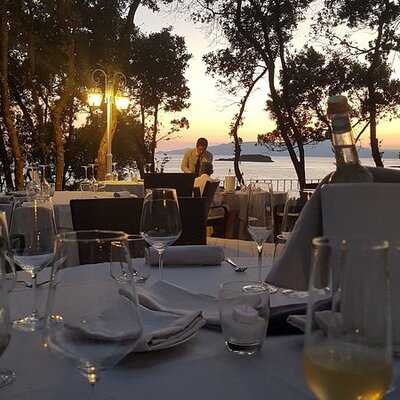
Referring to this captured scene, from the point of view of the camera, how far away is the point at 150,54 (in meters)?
14.2

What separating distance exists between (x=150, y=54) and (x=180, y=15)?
316 centimetres

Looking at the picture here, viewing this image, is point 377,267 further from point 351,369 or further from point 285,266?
point 285,266

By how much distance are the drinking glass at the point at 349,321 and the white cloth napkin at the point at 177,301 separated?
0.52 m

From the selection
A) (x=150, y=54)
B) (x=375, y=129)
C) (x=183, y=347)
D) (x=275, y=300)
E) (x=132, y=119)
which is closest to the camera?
(x=183, y=347)

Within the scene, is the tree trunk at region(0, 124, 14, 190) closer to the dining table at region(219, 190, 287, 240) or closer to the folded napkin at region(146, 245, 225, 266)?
the dining table at region(219, 190, 287, 240)

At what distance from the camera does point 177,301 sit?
1246mm

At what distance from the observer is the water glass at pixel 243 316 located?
0.96 metres

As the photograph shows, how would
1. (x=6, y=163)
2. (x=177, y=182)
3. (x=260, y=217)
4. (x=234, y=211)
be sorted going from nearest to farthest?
(x=260, y=217), (x=177, y=182), (x=234, y=211), (x=6, y=163)

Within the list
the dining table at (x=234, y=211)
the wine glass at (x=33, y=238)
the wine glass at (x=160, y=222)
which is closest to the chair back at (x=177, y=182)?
the dining table at (x=234, y=211)

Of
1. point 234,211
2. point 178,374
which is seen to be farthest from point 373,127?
point 178,374

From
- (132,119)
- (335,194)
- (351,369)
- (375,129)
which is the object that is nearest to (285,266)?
(335,194)

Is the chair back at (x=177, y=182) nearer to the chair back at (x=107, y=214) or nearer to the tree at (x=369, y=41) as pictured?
the chair back at (x=107, y=214)

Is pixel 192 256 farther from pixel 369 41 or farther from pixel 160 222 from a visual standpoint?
pixel 369 41

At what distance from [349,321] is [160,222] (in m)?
1.01
